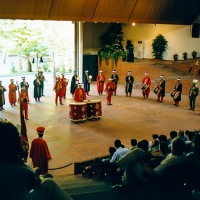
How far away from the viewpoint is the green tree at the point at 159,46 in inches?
919

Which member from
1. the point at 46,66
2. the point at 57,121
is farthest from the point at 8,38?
the point at 57,121

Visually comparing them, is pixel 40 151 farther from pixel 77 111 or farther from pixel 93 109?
pixel 93 109

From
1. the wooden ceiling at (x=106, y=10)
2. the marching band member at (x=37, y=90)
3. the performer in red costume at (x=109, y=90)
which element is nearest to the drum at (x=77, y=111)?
the performer in red costume at (x=109, y=90)

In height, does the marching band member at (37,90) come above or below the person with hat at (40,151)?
above

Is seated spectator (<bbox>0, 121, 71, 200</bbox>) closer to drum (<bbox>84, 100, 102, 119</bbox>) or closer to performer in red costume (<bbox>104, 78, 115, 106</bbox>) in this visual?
drum (<bbox>84, 100, 102, 119</bbox>)

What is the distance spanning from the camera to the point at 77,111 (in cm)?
1277

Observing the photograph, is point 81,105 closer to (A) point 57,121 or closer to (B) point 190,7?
(A) point 57,121

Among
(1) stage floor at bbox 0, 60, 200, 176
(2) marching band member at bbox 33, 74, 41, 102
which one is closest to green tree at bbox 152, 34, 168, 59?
(1) stage floor at bbox 0, 60, 200, 176

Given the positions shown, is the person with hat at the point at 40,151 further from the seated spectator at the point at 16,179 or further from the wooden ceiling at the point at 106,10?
the wooden ceiling at the point at 106,10

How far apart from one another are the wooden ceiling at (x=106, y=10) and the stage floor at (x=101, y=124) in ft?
13.9

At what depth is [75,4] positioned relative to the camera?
16.0m

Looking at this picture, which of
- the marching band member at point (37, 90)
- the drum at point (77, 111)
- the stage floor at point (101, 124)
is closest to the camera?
the stage floor at point (101, 124)

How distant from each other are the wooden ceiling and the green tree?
7.27ft

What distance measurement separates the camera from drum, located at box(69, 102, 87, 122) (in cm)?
1274
